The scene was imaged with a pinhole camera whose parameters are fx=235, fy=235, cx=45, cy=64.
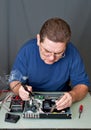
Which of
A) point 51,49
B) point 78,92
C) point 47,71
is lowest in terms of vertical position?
point 78,92

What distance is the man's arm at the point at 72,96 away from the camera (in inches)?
52.7

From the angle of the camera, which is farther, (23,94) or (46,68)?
(46,68)

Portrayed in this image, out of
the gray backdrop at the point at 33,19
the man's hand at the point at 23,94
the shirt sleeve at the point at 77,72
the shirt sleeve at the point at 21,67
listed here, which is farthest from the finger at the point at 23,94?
the gray backdrop at the point at 33,19

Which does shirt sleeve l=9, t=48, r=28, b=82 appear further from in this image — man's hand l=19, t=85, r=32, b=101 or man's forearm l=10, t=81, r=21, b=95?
man's hand l=19, t=85, r=32, b=101

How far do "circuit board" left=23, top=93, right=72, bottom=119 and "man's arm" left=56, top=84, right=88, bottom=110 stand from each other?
0.10 feet

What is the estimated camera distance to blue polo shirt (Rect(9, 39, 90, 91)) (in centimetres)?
167

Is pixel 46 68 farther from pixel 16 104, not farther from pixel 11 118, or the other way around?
pixel 11 118

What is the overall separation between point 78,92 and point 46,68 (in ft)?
0.94

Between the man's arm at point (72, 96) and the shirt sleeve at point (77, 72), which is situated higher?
the shirt sleeve at point (77, 72)

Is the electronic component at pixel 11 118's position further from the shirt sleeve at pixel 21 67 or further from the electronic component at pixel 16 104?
the shirt sleeve at pixel 21 67

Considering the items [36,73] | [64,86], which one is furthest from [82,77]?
[36,73]

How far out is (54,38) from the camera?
4.54 ft

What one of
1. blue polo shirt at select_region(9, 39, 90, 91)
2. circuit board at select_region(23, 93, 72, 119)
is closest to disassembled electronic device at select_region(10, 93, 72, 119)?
circuit board at select_region(23, 93, 72, 119)

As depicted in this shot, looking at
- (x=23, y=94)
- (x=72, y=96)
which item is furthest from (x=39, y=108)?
(x=72, y=96)
